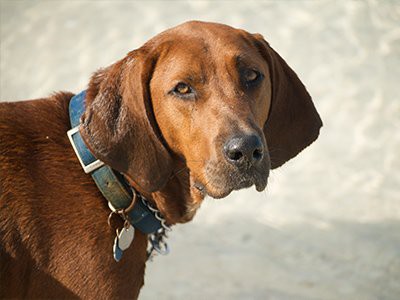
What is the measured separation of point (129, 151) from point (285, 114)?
1.08 meters

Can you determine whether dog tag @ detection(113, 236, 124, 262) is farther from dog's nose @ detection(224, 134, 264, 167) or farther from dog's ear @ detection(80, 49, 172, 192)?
dog's nose @ detection(224, 134, 264, 167)

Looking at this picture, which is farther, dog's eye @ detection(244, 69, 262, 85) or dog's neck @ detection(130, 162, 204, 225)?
dog's neck @ detection(130, 162, 204, 225)

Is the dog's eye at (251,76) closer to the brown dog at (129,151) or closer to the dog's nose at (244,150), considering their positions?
the brown dog at (129,151)

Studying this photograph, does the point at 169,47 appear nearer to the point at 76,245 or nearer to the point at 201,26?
the point at 201,26

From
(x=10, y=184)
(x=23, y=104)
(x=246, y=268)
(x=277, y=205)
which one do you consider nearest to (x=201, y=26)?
(x=23, y=104)

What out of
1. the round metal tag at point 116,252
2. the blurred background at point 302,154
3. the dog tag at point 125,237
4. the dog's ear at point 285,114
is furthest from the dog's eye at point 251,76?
the blurred background at point 302,154

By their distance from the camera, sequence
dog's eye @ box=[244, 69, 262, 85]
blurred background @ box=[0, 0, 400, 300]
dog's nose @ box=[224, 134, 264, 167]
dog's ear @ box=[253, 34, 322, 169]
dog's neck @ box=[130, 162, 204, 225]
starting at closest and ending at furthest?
dog's nose @ box=[224, 134, 264, 167] → dog's eye @ box=[244, 69, 262, 85] → dog's neck @ box=[130, 162, 204, 225] → dog's ear @ box=[253, 34, 322, 169] → blurred background @ box=[0, 0, 400, 300]

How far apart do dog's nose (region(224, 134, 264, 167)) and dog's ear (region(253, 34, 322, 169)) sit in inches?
25.6

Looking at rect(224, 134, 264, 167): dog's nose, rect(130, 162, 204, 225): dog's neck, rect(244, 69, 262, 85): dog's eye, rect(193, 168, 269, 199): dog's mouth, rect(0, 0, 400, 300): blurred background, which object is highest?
rect(244, 69, 262, 85): dog's eye

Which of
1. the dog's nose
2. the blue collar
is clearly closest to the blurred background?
the blue collar

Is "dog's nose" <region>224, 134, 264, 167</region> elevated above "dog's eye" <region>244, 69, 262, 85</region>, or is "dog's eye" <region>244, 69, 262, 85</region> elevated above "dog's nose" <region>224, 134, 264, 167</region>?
"dog's eye" <region>244, 69, 262, 85</region>

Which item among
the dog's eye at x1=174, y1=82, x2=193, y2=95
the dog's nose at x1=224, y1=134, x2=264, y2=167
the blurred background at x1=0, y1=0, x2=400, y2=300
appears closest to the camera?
the dog's nose at x1=224, y1=134, x2=264, y2=167

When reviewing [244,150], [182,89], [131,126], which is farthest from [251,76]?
[131,126]

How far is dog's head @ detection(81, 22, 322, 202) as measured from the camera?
3.58 meters
